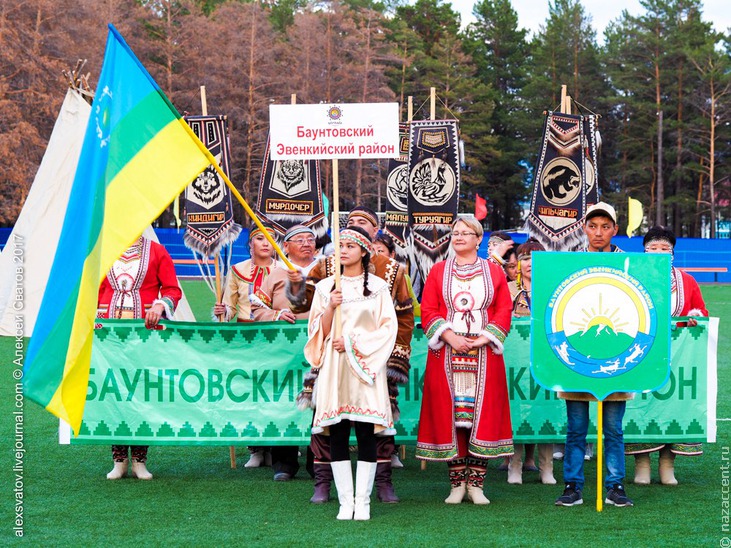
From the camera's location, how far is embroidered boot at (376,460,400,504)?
597cm

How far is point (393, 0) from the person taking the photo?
56.8 metres

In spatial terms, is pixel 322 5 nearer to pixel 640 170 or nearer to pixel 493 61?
pixel 493 61

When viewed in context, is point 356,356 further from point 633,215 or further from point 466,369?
point 633,215

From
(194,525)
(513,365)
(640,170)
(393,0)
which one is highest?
(393,0)

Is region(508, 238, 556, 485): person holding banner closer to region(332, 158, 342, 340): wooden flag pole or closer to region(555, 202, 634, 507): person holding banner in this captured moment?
region(555, 202, 634, 507): person holding banner

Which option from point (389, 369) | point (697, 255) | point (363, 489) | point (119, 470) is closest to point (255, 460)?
point (119, 470)

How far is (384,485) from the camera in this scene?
5.99 meters

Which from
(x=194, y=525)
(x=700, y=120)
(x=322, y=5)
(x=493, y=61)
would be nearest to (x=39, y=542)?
(x=194, y=525)

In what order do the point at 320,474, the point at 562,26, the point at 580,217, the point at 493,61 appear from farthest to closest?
the point at 493,61, the point at 562,26, the point at 580,217, the point at 320,474

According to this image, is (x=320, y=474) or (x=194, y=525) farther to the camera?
(x=320, y=474)

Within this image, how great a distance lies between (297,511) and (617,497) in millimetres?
1767

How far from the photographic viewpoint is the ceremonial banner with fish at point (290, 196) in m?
9.36

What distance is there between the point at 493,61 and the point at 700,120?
12761 mm

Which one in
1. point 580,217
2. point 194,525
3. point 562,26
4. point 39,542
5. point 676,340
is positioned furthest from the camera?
point 562,26
